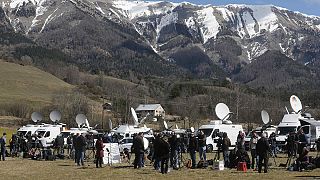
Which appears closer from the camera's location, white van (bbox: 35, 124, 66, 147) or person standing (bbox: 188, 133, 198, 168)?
person standing (bbox: 188, 133, 198, 168)

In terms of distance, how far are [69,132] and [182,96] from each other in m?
113

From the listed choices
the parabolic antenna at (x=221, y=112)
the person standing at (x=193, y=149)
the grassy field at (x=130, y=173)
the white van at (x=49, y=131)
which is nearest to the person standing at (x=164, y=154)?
the grassy field at (x=130, y=173)

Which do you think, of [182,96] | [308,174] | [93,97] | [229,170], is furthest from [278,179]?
[182,96]

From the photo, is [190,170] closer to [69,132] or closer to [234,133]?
[234,133]

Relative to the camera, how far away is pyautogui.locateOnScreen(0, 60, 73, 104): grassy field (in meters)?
142

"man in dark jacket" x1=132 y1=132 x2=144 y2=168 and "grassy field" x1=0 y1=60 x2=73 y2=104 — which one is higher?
"grassy field" x1=0 y1=60 x2=73 y2=104

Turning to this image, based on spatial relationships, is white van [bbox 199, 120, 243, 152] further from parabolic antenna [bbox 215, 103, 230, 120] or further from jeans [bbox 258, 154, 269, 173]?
jeans [bbox 258, 154, 269, 173]

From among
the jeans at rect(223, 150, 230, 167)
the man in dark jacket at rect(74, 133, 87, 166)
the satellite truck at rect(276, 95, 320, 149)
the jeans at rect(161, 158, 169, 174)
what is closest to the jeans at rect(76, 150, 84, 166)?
the man in dark jacket at rect(74, 133, 87, 166)

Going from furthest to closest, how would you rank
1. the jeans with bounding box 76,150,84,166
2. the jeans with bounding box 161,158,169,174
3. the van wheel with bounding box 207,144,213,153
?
the van wheel with bounding box 207,144,213,153, the jeans with bounding box 76,150,84,166, the jeans with bounding box 161,158,169,174

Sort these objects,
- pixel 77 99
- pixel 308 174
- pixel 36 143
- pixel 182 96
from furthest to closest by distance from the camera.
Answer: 1. pixel 182 96
2. pixel 77 99
3. pixel 36 143
4. pixel 308 174

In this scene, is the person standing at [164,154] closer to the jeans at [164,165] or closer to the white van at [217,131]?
the jeans at [164,165]

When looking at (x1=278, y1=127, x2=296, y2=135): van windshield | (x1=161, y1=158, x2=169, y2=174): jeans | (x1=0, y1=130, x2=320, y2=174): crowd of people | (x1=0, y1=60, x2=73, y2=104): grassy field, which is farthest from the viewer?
(x1=0, y1=60, x2=73, y2=104): grassy field

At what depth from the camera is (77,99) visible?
125 m

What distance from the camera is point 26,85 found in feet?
526
